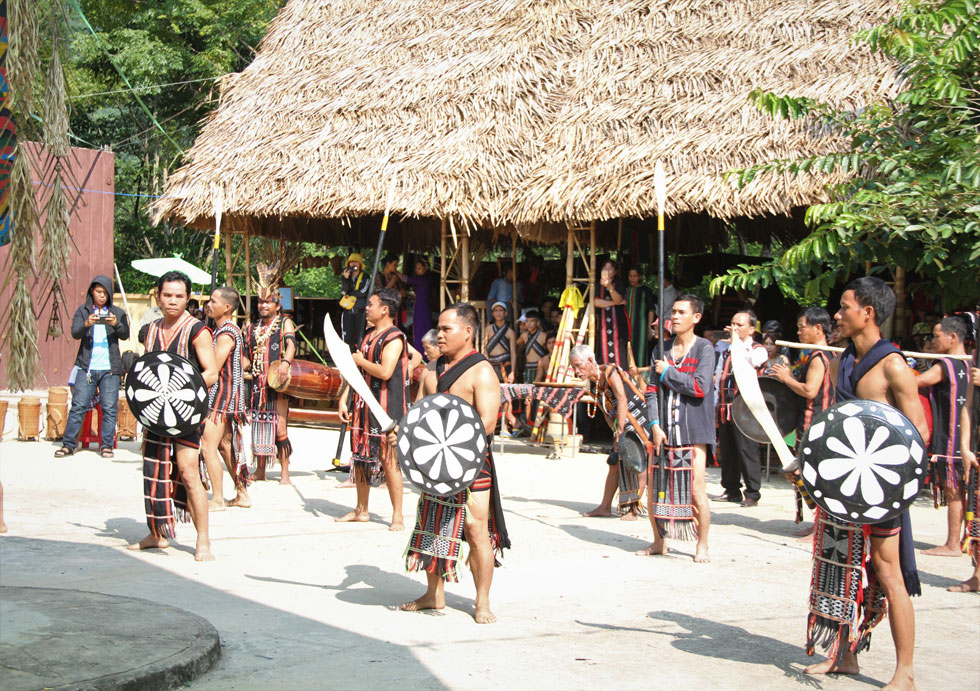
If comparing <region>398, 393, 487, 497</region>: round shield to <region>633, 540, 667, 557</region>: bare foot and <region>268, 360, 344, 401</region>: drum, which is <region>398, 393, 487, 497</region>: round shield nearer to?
<region>633, 540, 667, 557</region>: bare foot

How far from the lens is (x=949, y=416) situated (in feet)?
23.8

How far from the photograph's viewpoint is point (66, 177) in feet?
14.3

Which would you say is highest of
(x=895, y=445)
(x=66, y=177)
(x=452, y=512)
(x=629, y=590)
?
(x=66, y=177)

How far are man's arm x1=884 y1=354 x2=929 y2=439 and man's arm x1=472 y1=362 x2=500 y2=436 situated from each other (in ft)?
5.96

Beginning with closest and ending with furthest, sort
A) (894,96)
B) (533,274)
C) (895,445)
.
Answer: (895,445) → (894,96) → (533,274)

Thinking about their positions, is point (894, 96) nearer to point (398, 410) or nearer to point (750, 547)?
point (750, 547)

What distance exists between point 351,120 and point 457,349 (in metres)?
9.33

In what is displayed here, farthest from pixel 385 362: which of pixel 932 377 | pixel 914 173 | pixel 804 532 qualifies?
pixel 914 173

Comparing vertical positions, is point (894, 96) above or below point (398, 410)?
above

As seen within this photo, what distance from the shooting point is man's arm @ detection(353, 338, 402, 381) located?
759 centimetres

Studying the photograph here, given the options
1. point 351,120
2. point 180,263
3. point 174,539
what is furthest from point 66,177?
point 180,263

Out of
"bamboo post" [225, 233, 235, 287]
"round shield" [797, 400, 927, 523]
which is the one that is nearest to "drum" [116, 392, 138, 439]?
"bamboo post" [225, 233, 235, 287]

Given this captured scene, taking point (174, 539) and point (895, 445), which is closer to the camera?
point (895, 445)

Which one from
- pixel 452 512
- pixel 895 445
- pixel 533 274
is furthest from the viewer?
pixel 533 274
